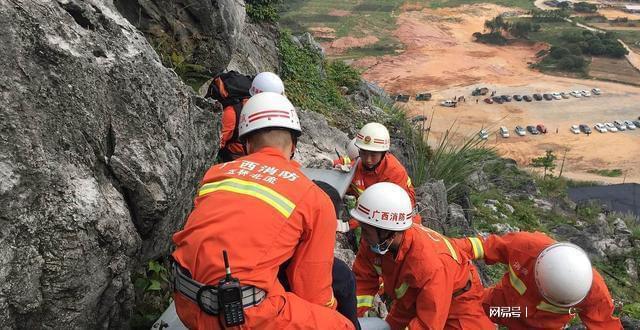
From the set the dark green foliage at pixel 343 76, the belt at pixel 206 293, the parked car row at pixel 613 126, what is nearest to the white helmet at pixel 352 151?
the belt at pixel 206 293

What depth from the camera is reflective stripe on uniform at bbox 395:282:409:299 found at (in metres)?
3.82

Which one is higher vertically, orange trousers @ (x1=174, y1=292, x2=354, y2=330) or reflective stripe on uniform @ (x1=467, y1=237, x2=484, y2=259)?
orange trousers @ (x1=174, y1=292, x2=354, y2=330)

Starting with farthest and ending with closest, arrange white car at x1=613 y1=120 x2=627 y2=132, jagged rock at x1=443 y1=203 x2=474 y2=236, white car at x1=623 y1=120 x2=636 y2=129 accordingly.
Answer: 1. white car at x1=623 y1=120 x2=636 y2=129
2. white car at x1=613 y1=120 x2=627 y2=132
3. jagged rock at x1=443 y1=203 x2=474 y2=236

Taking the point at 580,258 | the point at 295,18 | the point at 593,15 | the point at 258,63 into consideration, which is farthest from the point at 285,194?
the point at 593,15

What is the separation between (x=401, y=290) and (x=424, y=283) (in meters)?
0.32

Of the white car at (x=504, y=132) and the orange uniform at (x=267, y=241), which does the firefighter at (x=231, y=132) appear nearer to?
the orange uniform at (x=267, y=241)

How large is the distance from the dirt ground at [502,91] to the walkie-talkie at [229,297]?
24.4 meters

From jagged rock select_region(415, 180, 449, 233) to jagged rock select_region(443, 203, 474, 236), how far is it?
1.13 feet

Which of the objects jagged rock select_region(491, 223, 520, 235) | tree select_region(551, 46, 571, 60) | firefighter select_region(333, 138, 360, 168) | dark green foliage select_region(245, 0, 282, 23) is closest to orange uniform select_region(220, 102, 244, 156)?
firefighter select_region(333, 138, 360, 168)

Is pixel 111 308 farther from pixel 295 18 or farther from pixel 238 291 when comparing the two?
pixel 295 18

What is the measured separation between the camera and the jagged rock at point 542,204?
12.1 metres

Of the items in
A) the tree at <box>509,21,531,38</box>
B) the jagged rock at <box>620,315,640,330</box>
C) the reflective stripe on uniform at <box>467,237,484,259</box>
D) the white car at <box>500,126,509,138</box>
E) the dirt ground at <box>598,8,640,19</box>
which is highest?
the reflective stripe on uniform at <box>467,237,484,259</box>

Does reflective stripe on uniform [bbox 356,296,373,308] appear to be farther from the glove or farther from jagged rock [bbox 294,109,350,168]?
jagged rock [bbox 294,109,350,168]

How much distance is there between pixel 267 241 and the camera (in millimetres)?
2311
